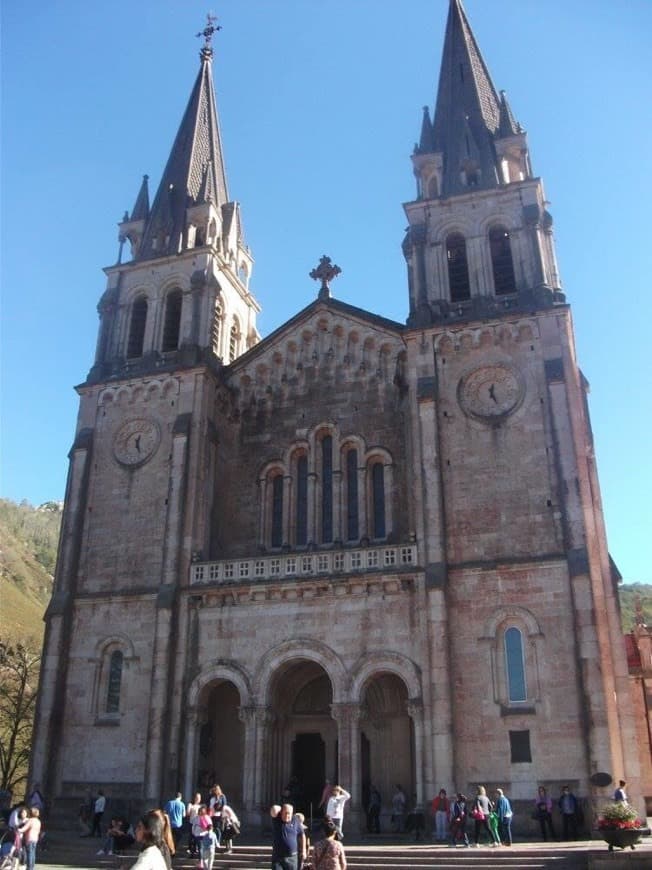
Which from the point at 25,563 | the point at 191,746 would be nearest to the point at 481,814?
the point at 191,746

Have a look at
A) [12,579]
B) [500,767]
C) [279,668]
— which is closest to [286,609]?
[279,668]

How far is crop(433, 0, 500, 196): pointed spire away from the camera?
113 ft

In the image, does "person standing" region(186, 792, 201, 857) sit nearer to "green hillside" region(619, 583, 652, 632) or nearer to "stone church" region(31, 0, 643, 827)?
"stone church" region(31, 0, 643, 827)

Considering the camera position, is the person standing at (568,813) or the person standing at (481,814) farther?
the person standing at (568,813)

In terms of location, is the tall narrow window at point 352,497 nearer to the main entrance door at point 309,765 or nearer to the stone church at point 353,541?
the stone church at point 353,541

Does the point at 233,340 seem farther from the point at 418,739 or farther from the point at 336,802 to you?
the point at 336,802

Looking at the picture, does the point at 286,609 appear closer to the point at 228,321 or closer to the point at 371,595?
the point at 371,595

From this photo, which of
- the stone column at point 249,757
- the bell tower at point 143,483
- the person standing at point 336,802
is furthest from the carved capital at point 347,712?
the person standing at point 336,802

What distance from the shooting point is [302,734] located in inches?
1105

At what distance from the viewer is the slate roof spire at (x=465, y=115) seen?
34.5 m

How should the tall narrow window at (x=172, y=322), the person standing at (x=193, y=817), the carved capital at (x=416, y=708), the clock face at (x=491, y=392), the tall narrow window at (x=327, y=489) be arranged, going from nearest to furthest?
the person standing at (x=193, y=817), the carved capital at (x=416, y=708), the clock face at (x=491, y=392), the tall narrow window at (x=327, y=489), the tall narrow window at (x=172, y=322)

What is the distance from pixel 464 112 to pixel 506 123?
256 cm

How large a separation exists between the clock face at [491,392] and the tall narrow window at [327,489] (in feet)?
18.5

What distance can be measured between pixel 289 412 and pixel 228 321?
688 centimetres
